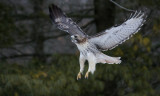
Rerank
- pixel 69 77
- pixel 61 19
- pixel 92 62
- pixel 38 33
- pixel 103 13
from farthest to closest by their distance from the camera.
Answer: pixel 38 33 → pixel 103 13 → pixel 69 77 → pixel 61 19 → pixel 92 62

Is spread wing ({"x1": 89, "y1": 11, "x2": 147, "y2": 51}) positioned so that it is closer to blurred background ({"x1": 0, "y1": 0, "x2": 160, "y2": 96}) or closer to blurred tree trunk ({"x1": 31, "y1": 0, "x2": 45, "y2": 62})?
blurred background ({"x1": 0, "y1": 0, "x2": 160, "y2": 96})

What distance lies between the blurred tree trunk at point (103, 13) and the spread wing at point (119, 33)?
3.10 m

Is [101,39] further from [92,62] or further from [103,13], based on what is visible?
[103,13]

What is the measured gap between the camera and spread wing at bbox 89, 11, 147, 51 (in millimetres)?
1754

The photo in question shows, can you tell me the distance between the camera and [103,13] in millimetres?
5395

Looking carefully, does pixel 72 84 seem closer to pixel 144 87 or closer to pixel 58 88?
pixel 58 88

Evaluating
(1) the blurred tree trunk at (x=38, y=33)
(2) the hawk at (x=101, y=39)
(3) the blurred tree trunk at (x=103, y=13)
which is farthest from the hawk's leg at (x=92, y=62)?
(1) the blurred tree trunk at (x=38, y=33)

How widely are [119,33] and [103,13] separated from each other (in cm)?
363

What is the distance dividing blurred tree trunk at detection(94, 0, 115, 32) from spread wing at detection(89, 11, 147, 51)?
310cm

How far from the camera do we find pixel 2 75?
178 inches

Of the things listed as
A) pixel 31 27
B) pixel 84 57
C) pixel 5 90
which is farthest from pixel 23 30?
pixel 84 57

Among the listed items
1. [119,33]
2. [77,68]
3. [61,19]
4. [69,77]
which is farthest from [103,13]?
[119,33]

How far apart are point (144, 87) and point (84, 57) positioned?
369cm

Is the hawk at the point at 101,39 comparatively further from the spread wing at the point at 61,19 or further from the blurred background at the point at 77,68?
the blurred background at the point at 77,68
